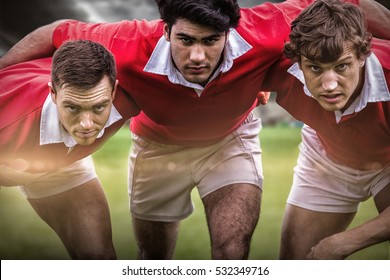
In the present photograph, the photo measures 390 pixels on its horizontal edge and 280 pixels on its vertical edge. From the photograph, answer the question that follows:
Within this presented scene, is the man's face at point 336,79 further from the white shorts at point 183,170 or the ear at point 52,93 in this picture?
the ear at point 52,93

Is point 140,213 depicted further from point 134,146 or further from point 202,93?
point 202,93

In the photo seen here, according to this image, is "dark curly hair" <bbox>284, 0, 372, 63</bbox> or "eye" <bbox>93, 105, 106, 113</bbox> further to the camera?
"eye" <bbox>93, 105, 106, 113</bbox>

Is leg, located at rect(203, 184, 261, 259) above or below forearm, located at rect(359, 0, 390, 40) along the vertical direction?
below

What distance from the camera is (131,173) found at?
3.39m

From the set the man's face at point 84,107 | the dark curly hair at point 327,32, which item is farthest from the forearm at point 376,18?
the man's face at point 84,107

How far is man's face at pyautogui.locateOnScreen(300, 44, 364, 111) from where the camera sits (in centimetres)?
295

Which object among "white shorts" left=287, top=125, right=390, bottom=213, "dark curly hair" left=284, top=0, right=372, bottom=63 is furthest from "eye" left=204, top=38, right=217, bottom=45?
"white shorts" left=287, top=125, right=390, bottom=213

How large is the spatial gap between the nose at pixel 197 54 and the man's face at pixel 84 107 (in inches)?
13.4

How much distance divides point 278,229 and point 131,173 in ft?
2.19

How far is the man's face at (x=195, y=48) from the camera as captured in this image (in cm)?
285

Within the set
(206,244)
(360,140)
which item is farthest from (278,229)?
(360,140)

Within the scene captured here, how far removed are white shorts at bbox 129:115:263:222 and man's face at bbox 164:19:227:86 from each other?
404 millimetres

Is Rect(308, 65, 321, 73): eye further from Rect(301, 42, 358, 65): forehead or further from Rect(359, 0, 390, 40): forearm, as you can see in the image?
Rect(359, 0, 390, 40): forearm
